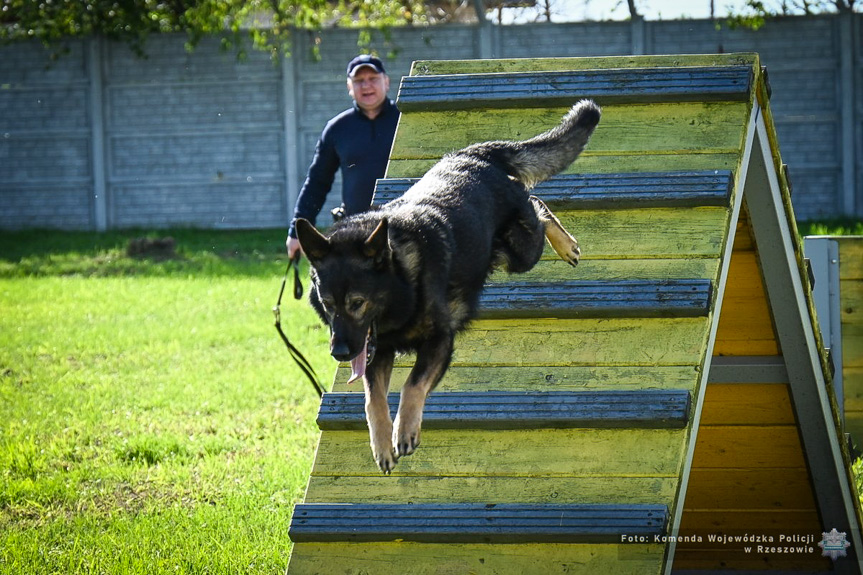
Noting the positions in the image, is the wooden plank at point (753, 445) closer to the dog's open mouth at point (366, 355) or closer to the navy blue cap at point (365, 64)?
the dog's open mouth at point (366, 355)

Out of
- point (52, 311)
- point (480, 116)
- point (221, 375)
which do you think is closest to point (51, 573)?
point (480, 116)

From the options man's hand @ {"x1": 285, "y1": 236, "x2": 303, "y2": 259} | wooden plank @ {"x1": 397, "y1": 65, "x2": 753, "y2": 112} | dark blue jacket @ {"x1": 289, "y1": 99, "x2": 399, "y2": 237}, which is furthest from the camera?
dark blue jacket @ {"x1": 289, "y1": 99, "x2": 399, "y2": 237}

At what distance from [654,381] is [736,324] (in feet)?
4.03

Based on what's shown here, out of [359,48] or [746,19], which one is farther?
[359,48]

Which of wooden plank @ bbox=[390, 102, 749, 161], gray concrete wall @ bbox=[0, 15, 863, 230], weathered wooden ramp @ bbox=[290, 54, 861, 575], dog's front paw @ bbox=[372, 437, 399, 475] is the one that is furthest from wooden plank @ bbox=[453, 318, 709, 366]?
gray concrete wall @ bbox=[0, 15, 863, 230]

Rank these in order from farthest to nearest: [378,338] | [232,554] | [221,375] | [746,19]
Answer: [746,19], [221,375], [232,554], [378,338]

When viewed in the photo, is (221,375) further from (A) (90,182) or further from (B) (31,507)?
(A) (90,182)

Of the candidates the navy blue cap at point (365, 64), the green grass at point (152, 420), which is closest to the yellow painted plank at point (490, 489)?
the green grass at point (152, 420)

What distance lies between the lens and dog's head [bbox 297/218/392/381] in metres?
2.76

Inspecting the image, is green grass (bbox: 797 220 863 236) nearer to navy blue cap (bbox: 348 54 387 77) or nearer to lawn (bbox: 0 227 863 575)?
lawn (bbox: 0 227 863 575)

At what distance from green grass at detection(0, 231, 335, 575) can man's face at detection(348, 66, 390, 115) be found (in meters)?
1.97

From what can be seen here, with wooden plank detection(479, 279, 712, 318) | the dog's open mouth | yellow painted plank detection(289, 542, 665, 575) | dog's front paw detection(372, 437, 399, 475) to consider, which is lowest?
yellow painted plank detection(289, 542, 665, 575)

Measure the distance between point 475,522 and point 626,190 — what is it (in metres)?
1.31

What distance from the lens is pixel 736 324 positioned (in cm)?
423
